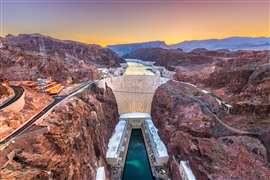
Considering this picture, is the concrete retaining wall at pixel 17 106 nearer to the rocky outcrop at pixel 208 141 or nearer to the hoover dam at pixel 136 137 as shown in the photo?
the hoover dam at pixel 136 137

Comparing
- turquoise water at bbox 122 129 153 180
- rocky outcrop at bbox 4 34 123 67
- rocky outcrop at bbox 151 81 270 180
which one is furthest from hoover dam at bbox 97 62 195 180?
rocky outcrop at bbox 4 34 123 67

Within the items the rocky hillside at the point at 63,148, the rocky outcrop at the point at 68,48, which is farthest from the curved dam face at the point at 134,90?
the rocky hillside at the point at 63,148

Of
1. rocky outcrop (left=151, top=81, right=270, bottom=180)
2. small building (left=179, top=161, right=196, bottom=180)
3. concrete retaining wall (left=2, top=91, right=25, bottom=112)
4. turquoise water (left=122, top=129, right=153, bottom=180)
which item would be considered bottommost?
turquoise water (left=122, top=129, right=153, bottom=180)

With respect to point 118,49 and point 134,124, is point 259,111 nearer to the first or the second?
point 134,124

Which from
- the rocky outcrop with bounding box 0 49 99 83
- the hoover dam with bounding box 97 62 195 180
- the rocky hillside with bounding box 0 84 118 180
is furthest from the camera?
the rocky outcrop with bounding box 0 49 99 83

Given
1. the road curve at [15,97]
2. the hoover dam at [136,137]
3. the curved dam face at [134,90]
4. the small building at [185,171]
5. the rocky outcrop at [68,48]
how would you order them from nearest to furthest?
the road curve at [15,97]
the small building at [185,171]
the hoover dam at [136,137]
the curved dam face at [134,90]
the rocky outcrop at [68,48]

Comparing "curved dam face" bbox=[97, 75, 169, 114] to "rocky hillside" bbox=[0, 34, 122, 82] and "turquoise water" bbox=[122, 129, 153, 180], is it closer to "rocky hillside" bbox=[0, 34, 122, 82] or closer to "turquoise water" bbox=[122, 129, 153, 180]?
"rocky hillside" bbox=[0, 34, 122, 82]
